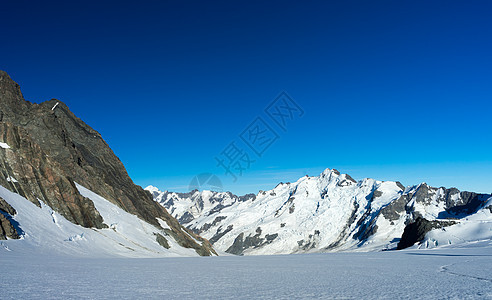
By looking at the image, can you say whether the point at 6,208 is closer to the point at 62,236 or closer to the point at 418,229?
the point at 62,236

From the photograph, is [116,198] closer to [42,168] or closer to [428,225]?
[42,168]

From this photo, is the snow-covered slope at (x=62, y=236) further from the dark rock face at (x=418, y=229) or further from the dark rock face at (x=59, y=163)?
the dark rock face at (x=418, y=229)

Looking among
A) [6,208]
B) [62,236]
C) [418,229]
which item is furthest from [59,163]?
[418,229]

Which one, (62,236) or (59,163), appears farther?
(59,163)

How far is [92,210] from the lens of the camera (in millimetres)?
50281

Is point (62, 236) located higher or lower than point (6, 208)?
lower

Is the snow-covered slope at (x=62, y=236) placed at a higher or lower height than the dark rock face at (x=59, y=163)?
lower

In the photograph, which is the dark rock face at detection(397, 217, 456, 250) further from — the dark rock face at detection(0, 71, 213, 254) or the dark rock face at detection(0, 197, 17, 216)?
the dark rock face at detection(0, 197, 17, 216)

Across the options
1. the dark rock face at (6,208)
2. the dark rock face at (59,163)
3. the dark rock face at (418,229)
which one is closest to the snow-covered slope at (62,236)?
the dark rock face at (6,208)

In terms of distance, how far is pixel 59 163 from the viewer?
6084cm

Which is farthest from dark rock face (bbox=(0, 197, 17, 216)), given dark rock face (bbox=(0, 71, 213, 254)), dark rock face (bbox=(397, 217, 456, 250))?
dark rock face (bbox=(397, 217, 456, 250))

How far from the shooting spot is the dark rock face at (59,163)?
144 feet

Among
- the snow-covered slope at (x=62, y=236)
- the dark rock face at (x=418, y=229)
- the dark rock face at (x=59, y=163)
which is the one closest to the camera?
the snow-covered slope at (x=62, y=236)

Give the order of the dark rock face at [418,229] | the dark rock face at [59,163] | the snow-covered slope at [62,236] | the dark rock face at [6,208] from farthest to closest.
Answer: the dark rock face at [418,229] < the dark rock face at [59,163] < the dark rock face at [6,208] < the snow-covered slope at [62,236]
